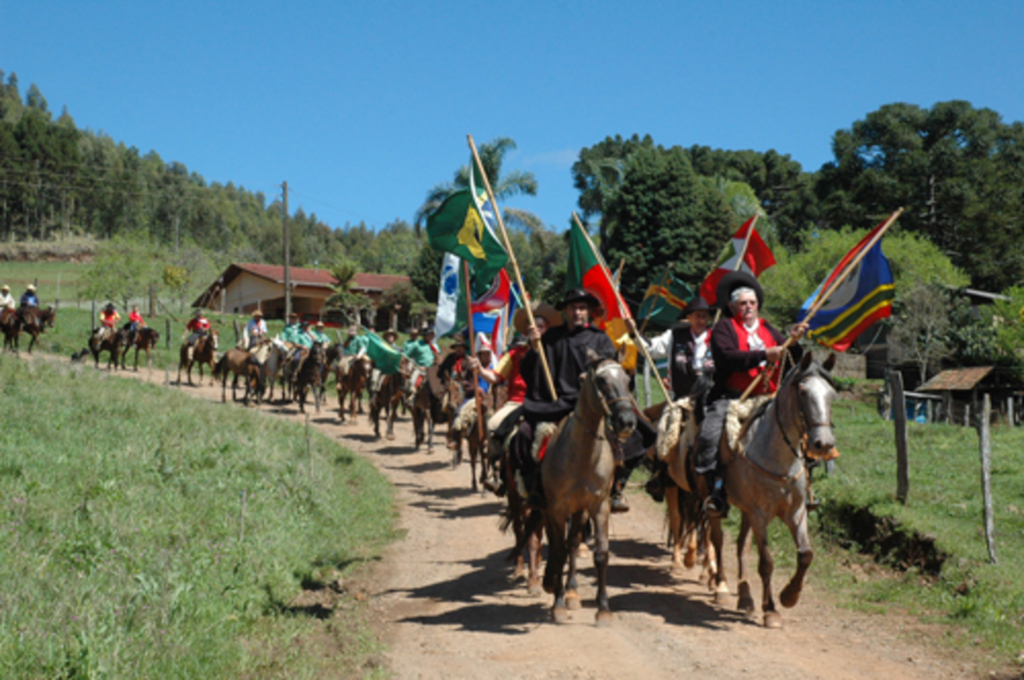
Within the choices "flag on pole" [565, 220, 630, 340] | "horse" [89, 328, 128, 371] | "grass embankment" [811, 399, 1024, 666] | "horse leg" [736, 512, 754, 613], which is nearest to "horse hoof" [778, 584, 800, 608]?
"horse leg" [736, 512, 754, 613]

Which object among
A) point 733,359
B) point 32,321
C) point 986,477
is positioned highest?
point 32,321

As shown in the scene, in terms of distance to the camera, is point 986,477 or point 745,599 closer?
point 745,599

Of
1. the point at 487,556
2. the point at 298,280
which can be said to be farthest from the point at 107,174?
the point at 487,556

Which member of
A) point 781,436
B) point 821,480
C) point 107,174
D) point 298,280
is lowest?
point 821,480

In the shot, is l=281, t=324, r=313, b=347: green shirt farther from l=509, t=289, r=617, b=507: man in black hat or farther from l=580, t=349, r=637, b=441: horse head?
l=580, t=349, r=637, b=441: horse head

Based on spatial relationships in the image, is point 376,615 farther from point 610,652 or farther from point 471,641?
point 610,652

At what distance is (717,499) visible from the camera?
27.7 ft

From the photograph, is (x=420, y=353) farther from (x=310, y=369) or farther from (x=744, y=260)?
(x=744, y=260)

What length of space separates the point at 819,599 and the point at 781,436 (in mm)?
2417

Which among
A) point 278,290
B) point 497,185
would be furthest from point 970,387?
point 278,290

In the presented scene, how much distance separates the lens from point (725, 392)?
9.03 meters

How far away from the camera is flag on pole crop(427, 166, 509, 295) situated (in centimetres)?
1039

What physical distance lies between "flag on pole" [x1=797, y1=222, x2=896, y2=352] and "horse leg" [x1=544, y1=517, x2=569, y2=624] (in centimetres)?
336

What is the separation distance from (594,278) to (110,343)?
31.5 m
